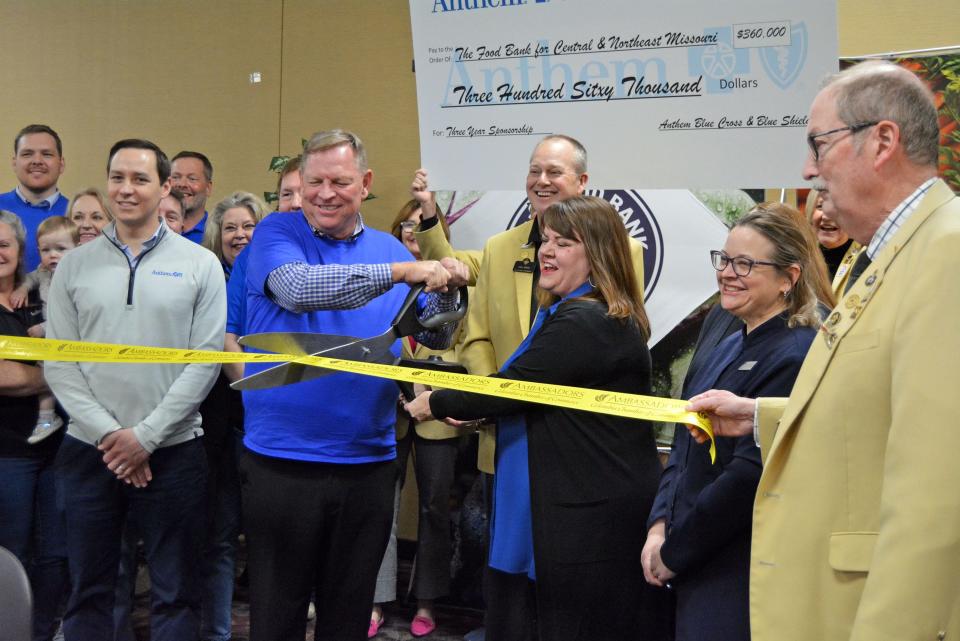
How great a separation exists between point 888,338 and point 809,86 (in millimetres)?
2084

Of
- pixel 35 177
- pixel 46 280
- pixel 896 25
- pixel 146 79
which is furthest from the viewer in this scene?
pixel 146 79

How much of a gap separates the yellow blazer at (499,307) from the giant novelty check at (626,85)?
0.37m

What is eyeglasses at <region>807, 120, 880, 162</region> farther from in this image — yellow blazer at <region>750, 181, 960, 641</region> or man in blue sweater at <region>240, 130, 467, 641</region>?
man in blue sweater at <region>240, 130, 467, 641</region>

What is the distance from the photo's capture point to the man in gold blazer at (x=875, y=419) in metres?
1.41

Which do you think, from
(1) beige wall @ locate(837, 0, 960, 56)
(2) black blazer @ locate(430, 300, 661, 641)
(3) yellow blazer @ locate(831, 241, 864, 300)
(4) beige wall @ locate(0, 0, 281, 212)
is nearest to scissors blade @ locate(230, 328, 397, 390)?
(2) black blazer @ locate(430, 300, 661, 641)

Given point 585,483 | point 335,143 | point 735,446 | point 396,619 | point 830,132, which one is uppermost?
point 335,143

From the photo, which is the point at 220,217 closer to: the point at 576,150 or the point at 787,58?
the point at 576,150

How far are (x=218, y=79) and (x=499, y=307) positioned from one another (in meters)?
4.01

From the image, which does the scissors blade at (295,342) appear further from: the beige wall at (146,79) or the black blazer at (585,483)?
the beige wall at (146,79)

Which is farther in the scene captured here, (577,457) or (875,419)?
(577,457)

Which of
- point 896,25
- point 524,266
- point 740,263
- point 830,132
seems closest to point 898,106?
point 830,132

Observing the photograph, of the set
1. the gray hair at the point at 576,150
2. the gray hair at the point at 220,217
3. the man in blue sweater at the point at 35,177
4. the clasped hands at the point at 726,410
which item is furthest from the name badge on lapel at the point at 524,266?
the man in blue sweater at the point at 35,177

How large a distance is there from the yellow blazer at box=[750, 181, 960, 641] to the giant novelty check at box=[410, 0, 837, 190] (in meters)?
1.92

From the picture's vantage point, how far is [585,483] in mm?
2748
